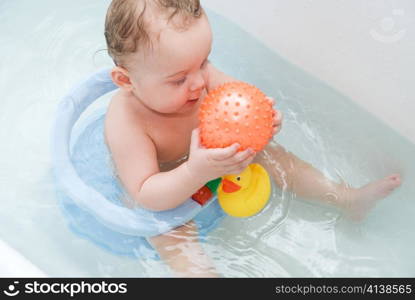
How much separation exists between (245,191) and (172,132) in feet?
0.67

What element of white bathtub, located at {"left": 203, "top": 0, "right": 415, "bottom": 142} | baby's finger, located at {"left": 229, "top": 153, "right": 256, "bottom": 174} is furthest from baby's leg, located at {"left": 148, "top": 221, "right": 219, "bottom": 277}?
white bathtub, located at {"left": 203, "top": 0, "right": 415, "bottom": 142}

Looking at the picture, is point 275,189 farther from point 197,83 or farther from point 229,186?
point 197,83

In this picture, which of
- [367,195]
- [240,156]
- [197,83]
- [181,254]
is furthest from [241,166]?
[367,195]

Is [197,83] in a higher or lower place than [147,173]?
higher

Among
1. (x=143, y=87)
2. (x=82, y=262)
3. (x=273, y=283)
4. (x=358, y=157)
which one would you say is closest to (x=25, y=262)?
(x=82, y=262)

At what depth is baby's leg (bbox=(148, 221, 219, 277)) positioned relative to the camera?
4.11ft

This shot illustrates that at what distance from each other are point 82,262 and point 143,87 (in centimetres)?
43

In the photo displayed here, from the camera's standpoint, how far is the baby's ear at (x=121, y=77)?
1125mm

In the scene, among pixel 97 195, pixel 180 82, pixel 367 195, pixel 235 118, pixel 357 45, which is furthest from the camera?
pixel 357 45

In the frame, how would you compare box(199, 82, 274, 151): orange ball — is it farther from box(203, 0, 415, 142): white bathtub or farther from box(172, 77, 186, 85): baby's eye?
box(203, 0, 415, 142): white bathtub

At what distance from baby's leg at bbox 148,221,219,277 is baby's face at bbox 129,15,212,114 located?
0.28 m

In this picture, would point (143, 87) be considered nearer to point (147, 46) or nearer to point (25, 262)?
point (147, 46)

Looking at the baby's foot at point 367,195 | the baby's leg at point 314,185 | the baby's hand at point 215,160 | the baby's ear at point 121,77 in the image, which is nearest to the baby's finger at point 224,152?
the baby's hand at point 215,160

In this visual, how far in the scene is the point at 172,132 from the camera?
1.26 meters
